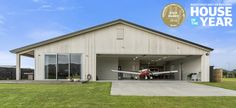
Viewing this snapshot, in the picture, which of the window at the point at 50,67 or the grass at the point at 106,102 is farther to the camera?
the window at the point at 50,67

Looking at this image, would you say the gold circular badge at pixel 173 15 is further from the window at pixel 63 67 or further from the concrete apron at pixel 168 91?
the window at pixel 63 67

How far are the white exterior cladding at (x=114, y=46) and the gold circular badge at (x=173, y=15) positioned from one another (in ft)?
19.4

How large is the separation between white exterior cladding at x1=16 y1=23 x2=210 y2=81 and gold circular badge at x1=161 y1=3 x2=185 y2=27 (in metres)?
5.91

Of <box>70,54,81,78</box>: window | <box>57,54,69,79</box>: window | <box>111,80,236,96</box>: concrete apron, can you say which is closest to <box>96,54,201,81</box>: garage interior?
<box>70,54,81,78</box>: window

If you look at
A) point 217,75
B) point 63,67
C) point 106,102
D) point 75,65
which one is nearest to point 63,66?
point 63,67

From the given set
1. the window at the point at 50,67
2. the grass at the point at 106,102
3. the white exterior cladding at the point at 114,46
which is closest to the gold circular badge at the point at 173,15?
the white exterior cladding at the point at 114,46

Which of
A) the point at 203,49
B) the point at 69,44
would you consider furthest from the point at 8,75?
the point at 203,49

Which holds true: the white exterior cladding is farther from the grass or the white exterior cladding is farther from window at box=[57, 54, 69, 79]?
the grass

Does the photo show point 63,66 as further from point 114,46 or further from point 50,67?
point 114,46

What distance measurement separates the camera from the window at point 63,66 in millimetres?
27062

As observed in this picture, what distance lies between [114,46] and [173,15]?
7.49m

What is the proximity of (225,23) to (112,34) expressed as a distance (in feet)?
33.5

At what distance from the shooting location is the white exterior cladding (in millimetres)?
27236

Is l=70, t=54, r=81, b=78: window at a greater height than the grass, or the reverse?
l=70, t=54, r=81, b=78: window
